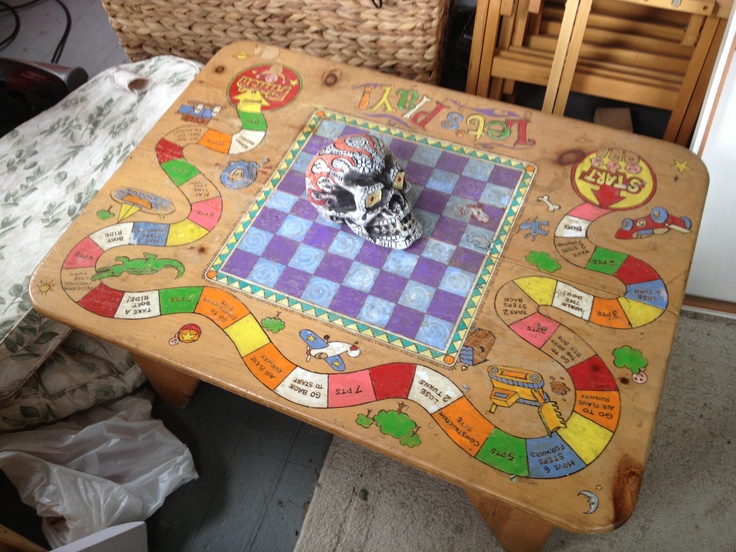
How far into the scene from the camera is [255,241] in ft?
4.71

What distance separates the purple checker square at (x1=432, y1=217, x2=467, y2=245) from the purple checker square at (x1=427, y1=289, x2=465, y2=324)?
0.46ft

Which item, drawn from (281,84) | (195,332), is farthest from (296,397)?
(281,84)

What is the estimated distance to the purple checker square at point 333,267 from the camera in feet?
4.52

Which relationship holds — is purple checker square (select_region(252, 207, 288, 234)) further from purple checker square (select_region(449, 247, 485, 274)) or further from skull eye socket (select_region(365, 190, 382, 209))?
purple checker square (select_region(449, 247, 485, 274))

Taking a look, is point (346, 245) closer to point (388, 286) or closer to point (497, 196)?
point (388, 286)

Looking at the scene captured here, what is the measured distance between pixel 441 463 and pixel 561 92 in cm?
122

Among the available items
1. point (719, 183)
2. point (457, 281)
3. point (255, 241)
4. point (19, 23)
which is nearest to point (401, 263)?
point (457, 281)

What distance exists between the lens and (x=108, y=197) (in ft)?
5.02

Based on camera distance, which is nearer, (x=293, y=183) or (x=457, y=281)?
(x=457, y=281)

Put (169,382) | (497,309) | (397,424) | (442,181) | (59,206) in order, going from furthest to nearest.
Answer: (59,206)
(169,382)
(442,181)
(497,309)
(397,424)

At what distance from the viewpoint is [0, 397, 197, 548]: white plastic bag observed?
1521 millimetres

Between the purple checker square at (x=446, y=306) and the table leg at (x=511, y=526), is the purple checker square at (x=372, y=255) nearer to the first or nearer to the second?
the purple checker square at (x=446, y=306)

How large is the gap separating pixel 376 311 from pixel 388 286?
67 millimetres

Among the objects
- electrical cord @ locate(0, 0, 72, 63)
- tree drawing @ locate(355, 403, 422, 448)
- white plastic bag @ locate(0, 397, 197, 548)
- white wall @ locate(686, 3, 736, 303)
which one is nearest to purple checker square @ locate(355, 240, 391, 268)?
tree drawing @ locate(355, 403, 422, 448)
